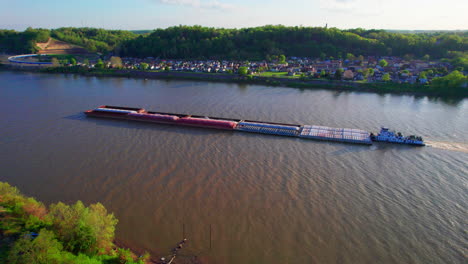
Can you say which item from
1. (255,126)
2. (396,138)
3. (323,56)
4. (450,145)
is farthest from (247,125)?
(323,56)

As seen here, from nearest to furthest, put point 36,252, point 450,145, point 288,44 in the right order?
point 36,252 → point 450,145 → point 288,44

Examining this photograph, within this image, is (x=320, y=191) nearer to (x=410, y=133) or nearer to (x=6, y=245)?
(x=410, y=133)

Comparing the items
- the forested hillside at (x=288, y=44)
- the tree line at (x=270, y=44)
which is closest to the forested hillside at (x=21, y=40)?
the tree line at (x=270, y=44)

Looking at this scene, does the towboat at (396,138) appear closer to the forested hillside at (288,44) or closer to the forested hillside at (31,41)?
the forested hillside at (288,44)

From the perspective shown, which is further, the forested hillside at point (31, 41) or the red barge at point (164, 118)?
the forested hillside at point (31, 41)

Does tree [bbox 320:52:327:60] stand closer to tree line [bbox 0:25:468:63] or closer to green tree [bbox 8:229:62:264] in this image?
tree line [bbox 0:25:468:63]

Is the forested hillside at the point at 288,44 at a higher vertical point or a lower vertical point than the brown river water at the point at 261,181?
higher

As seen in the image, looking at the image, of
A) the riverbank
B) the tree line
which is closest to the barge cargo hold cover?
the riverbank

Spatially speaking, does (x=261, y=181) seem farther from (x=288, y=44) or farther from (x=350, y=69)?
(x=288, y=44)

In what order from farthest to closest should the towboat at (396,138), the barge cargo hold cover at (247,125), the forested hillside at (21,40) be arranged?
the forested hillside at (21,40) → the barge cargo hold cover at (247,125) → the towboat at (396,138)
